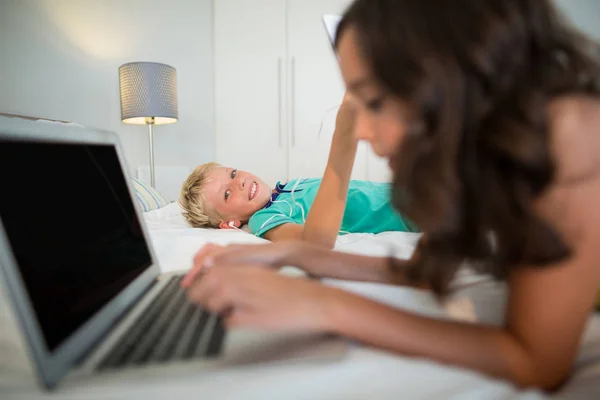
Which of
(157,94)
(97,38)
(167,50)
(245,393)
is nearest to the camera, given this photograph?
(245,393)

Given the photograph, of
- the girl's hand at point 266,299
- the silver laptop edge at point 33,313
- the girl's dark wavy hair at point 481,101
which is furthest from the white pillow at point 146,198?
the girl's dark wavy hair at point 481,101

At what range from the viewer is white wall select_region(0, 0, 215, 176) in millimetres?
2168

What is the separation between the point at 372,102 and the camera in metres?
0.41

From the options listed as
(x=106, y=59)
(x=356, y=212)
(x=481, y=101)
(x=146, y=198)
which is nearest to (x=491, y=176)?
(x=481, y=101)

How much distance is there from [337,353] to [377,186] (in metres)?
1.35

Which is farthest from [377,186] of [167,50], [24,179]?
[167,50]

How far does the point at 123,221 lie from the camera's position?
2.07ft

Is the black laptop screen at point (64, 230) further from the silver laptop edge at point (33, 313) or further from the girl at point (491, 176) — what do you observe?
the girl at point (491, 176)

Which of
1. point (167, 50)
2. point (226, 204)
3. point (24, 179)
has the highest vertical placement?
point (167, 50)

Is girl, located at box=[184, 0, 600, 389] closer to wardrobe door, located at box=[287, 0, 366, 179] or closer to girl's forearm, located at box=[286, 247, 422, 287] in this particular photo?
girl's forearm, located at box=[286, 247, 422, 287]

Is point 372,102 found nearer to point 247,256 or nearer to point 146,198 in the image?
point 247,256

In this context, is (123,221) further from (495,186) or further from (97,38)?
(97,38)

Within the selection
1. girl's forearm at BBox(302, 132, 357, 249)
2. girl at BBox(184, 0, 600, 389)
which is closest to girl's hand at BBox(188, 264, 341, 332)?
girl at BBox(184, 0, 600, 389)

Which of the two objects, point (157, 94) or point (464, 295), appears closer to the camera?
point (464, 295)
